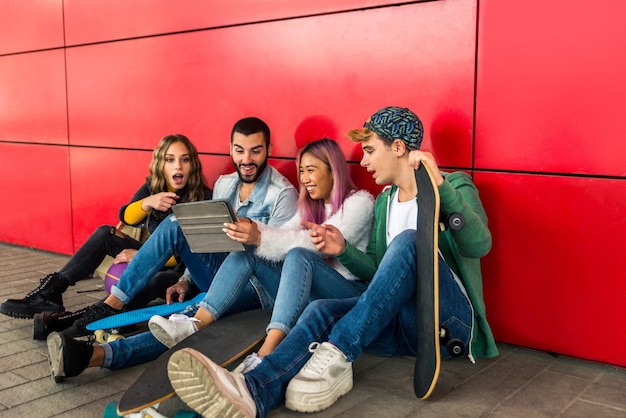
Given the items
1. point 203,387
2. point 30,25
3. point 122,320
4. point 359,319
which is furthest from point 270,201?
point 30,25

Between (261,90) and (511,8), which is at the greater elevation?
(511,8)

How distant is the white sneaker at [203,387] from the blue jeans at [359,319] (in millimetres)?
124

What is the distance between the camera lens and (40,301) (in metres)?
3.34

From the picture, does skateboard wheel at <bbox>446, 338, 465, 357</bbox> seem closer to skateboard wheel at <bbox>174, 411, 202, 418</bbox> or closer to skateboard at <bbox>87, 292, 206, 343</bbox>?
skateboard wheel at <bbox>174, 411, 202, 418</bbox>

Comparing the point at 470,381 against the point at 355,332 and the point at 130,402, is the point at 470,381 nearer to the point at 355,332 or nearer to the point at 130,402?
the point at 355,332

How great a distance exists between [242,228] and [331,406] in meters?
0.79

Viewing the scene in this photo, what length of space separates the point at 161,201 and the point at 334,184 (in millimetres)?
1011

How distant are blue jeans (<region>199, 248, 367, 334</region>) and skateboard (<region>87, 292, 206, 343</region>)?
35 cm

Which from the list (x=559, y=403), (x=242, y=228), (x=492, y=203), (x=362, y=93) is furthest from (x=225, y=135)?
(x=559, y=403)

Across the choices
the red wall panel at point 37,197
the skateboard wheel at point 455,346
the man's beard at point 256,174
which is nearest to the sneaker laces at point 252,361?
the skateboard wheel at point 455,346

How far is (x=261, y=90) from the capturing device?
3.72 m

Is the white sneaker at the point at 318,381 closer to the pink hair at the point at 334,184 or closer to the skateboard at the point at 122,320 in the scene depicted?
the pink hair at the point at 334,184

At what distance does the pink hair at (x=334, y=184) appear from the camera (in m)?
2.93

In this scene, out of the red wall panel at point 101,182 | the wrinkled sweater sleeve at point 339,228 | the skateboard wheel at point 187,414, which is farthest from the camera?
the red wall panel at point 101,182
